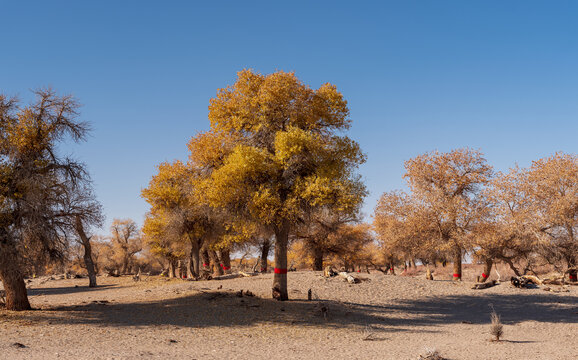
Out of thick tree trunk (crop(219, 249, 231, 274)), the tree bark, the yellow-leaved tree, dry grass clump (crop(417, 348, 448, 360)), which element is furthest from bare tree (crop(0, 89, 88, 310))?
thick tree trunk (crop(219, 249, 231, 274))

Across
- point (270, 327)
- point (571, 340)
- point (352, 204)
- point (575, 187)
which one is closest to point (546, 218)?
point (575, 187)

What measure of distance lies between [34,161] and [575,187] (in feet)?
122

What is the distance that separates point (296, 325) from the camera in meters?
16.6

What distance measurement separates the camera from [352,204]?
18484 millimetres

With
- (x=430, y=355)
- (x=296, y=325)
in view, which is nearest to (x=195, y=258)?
(x=296, y=325)

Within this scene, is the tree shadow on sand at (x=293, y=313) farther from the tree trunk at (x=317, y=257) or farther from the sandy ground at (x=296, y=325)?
the tree trunk at (x=317, y=257)

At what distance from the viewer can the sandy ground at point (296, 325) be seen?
1259 cm

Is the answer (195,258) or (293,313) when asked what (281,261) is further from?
(195,258)

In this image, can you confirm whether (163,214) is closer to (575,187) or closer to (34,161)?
(34,161)

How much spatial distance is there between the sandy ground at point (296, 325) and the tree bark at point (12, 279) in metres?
0.98

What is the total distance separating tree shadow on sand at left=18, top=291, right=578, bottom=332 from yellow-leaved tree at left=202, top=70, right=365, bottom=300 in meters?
2.36

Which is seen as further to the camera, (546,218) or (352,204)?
(546,218)

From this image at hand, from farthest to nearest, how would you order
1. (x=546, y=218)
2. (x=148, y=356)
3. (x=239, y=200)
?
(x=546, y=218) < (x=239, y=200) < (x=148, y=356)

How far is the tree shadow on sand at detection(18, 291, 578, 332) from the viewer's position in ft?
55.3
